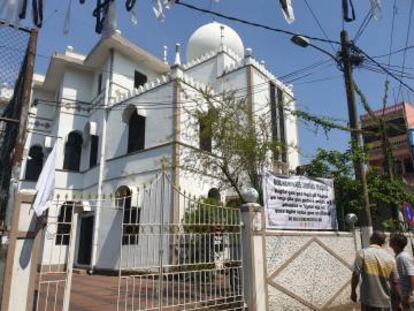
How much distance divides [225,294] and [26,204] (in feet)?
11.9

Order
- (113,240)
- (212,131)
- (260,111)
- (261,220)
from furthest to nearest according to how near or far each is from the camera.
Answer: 1. (260,111)
2. (113,240)
3. (212,131)
4. (261,220)

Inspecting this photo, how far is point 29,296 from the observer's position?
4.53m

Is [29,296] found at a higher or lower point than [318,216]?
lower

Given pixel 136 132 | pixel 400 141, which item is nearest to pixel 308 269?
pixel 136 132

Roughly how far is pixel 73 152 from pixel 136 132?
4640mm

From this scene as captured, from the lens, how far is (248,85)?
60.0 feet

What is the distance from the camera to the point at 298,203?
781 cm

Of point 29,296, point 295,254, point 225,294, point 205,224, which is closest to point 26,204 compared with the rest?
point 29,296

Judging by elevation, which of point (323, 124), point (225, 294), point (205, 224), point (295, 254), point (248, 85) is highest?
point (248, 85)

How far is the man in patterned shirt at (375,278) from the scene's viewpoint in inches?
193

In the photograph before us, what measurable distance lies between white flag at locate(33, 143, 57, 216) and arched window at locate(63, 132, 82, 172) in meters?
15.4

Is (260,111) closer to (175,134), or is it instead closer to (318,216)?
(175,134)

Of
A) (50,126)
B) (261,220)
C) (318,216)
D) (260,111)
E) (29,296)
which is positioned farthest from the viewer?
(50,126)

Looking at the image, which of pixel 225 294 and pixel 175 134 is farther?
pixel 175 134
